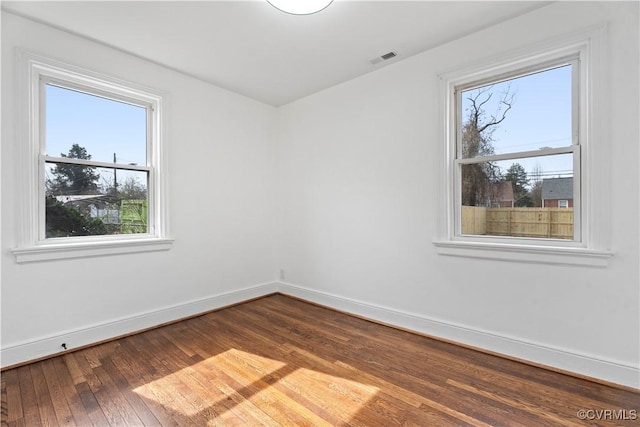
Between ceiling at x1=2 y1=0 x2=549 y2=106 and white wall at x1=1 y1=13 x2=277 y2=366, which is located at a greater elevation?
ceiling at x1=2 y1=0 x2=549 y2=106

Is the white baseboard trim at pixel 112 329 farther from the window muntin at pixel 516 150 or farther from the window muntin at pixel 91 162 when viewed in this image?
Result: the window muntin at pixel 516 150

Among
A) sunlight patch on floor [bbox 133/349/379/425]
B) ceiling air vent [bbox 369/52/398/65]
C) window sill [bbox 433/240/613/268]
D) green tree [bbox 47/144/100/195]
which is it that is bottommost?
sunlight patch on floor [bbox 133/349/379/425]

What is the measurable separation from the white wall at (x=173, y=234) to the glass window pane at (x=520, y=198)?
8.67 feet

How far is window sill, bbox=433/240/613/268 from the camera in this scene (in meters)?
2.09

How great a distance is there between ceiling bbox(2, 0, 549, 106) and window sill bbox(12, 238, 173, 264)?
5.99ft

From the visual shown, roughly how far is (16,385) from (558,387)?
369 cm

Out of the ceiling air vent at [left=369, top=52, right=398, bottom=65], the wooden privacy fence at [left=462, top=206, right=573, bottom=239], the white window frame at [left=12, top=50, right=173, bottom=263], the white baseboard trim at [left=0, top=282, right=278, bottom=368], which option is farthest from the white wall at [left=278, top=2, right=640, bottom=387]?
the white window frame at [left=12, top=50, right=173, bottom=263]

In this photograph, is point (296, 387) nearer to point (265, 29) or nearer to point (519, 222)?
point (519, 222)

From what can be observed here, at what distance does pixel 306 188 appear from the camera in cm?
400

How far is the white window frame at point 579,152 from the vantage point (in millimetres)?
2059

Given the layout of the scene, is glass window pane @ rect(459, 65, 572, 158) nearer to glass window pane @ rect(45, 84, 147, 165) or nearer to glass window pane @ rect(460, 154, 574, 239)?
glass window pane @ rect(460, 154, 574, 239)

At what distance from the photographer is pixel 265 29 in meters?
2.51

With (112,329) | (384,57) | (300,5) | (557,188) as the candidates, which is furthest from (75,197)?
(557,188)

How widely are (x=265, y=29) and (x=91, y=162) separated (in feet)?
6.59
